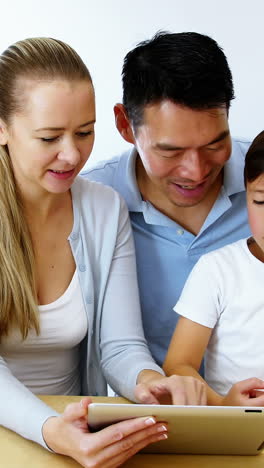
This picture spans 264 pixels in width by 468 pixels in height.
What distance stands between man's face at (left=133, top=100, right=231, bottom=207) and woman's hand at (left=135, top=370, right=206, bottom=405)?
0.50 meters

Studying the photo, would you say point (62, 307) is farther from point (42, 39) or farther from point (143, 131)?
point (42, 39)

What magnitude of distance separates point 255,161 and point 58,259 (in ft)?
1.54

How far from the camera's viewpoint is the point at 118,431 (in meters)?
1.23

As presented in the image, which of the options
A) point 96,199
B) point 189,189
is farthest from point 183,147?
point 96,199

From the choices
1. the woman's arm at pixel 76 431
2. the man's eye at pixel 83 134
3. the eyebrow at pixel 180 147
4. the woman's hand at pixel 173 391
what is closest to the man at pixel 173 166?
the eyebrow at pixel 180 147

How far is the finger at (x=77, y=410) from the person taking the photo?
127 cm

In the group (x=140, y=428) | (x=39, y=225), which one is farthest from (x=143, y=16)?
(x=140, y=428)

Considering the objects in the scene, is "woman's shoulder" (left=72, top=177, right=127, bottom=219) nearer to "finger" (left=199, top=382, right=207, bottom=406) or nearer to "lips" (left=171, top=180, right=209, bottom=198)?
"lips" (left=171, top=180, right=209, bottom=198)

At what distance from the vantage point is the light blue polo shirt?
76.8 inches

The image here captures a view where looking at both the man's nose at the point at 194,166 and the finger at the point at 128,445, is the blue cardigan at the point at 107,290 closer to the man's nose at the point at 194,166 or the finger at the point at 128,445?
the man's nose at the point at 194,166

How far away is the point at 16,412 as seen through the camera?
55.6 inches

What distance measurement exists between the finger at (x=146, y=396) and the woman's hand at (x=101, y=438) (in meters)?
0.18

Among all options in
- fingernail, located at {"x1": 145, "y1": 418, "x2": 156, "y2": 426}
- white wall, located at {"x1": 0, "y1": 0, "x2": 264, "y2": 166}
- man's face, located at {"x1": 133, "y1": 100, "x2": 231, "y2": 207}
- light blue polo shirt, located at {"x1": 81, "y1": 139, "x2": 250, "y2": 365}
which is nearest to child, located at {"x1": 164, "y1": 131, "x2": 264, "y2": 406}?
man's face, located at {"x1": 133, "y1": 100, "x2": 231, "y2": 207}

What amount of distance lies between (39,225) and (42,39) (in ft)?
1.28
